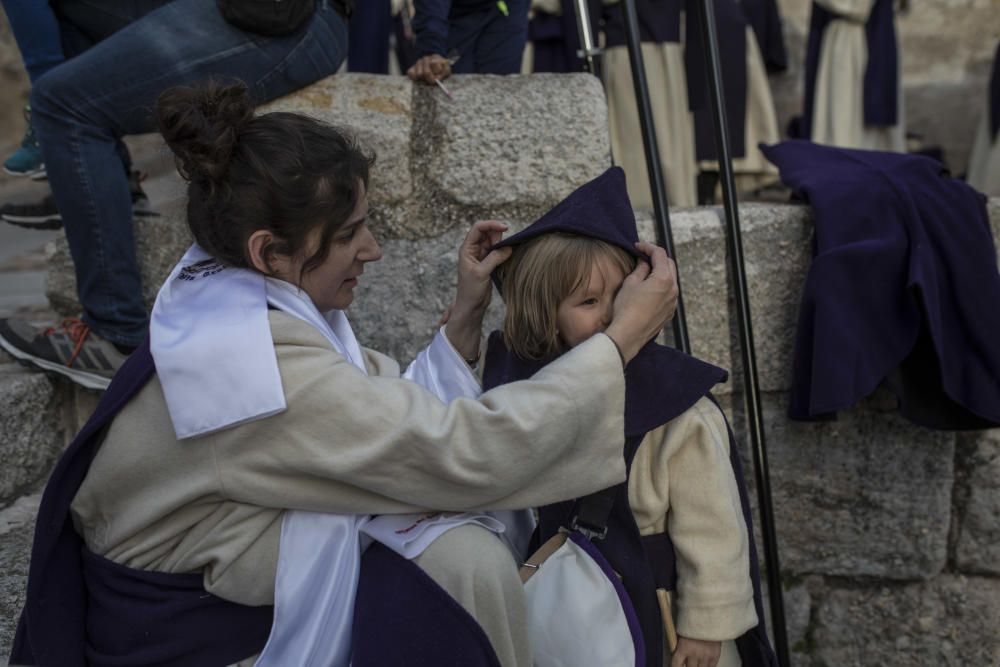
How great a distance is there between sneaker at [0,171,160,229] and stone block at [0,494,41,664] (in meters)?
0.74

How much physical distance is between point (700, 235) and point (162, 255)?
136 centimetres

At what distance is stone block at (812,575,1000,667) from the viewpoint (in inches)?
98.2

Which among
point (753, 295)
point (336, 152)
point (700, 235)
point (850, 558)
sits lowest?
point (850, 558)

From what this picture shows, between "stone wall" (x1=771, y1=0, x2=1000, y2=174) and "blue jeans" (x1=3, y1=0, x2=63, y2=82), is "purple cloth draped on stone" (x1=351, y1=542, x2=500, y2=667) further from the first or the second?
"stone wall" (x1=771, y1=0, x2=1000, y2=174)

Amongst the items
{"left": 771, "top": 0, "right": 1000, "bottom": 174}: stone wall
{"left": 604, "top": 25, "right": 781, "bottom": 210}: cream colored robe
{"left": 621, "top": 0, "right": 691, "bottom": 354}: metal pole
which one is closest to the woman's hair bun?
{"left": 621, "top": 0, "right": 691, "bottom": 354}: metal pole

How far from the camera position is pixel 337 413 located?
1.30 metres

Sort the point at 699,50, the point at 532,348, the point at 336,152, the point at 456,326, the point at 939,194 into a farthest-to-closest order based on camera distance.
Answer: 1. the point at 699,50
2. the point at 939,194
3. the point at 456,326
4. the point at 532,348
5. the point at 336,152

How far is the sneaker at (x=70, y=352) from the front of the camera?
7.03 ft

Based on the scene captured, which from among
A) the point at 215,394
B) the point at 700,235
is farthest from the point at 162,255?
the point at 700,235

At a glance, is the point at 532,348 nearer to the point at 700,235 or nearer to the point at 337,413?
the point at 337,413

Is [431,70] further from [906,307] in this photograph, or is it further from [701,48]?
[701,48]

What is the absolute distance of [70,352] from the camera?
7.02 feet

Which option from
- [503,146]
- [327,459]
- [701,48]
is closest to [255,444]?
[327,459]

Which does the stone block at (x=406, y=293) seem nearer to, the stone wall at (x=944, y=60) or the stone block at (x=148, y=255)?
the stone block at (x=148, y=255)
